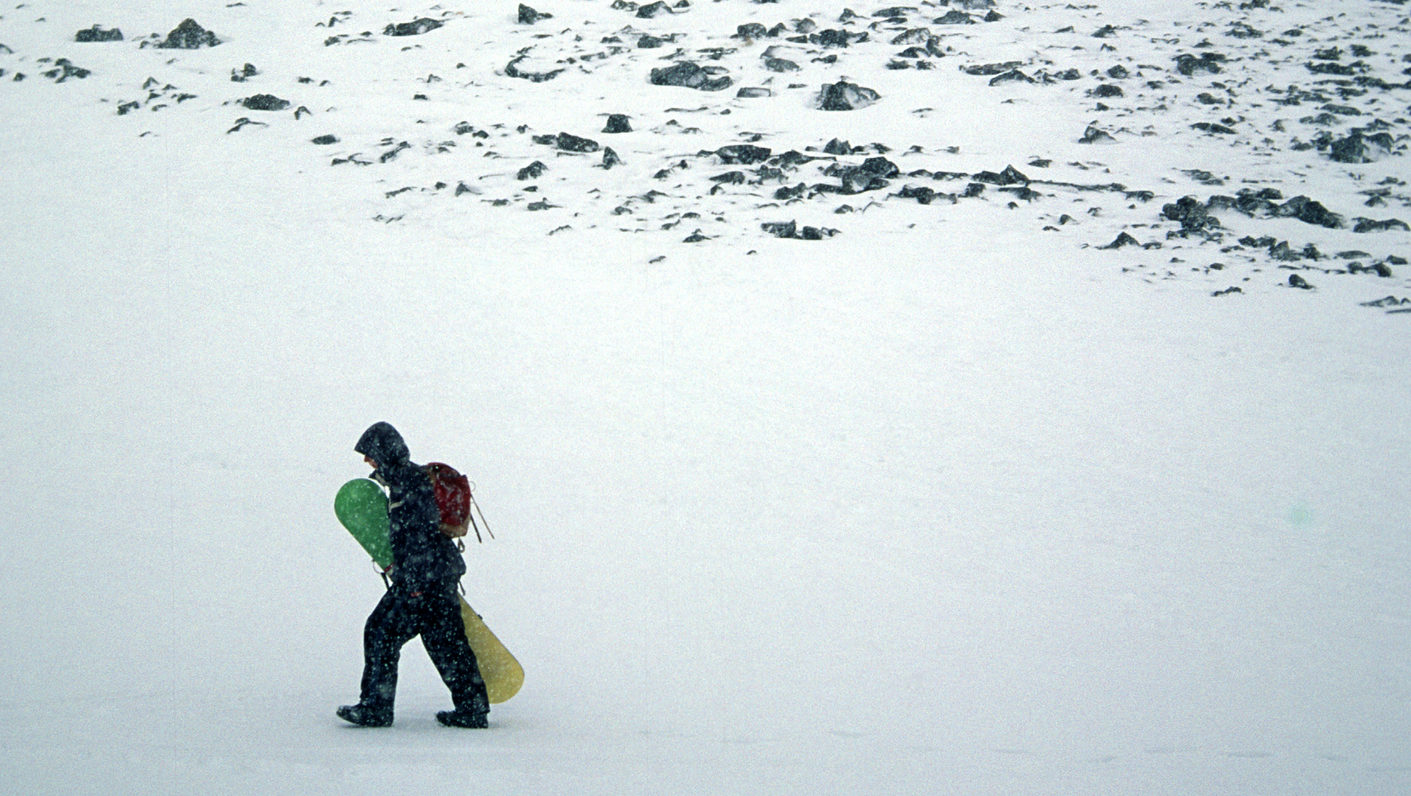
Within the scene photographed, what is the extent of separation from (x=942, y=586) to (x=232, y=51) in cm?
1960

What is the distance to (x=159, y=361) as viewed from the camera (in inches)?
384

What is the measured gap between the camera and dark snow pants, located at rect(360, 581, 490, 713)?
14.0ft

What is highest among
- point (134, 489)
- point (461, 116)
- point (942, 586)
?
point (461, 116)

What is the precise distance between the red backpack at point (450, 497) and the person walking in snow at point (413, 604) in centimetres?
3

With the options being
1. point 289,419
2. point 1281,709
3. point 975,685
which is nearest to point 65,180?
→ point 289,419

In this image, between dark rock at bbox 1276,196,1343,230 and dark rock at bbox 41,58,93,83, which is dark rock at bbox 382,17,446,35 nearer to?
dark rock at bbox 41,58,93,83

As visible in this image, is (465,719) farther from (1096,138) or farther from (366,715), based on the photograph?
(1096,138)

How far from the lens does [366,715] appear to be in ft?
14.3

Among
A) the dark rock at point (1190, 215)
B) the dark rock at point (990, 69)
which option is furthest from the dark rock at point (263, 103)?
the dark rock at point (1190, 215)

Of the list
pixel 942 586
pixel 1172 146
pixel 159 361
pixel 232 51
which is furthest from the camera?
pixel 232 51

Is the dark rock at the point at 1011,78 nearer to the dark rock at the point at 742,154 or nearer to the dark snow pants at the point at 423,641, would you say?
the dark rock at the point at 742,154

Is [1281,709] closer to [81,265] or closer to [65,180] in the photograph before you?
[81,265]

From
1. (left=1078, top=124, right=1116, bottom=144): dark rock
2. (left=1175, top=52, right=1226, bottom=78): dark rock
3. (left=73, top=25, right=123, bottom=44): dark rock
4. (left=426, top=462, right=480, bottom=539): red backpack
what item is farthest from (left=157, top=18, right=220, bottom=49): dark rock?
(left=426, top=462, right=480, bottom=539): red backpack

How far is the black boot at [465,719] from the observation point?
14.5ft
